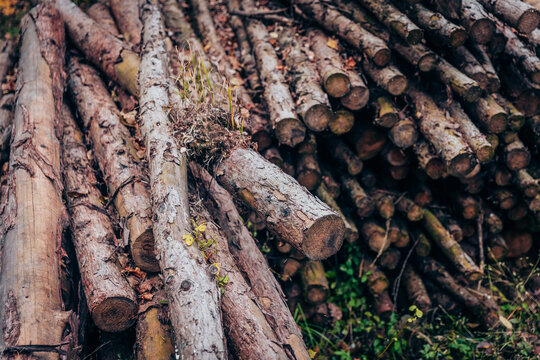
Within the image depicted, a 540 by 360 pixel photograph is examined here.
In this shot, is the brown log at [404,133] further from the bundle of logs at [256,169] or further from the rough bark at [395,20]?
the rough bark at [395,20]

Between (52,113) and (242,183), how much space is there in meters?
2.13

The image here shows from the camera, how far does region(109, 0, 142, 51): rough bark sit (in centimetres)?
466

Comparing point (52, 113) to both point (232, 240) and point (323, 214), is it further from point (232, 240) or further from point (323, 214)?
point (323, 214)

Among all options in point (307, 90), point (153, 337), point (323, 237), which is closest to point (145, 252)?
point (153, 337)

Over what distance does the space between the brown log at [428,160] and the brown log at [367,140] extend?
1.12ft

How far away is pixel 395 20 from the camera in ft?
11.8

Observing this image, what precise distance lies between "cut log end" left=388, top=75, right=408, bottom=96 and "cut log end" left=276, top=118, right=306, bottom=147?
36.1 inches

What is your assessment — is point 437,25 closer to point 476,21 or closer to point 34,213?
point 476,21

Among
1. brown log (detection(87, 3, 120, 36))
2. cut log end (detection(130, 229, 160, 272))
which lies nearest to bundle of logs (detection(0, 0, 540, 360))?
cut log end (detection(130, 229, 160, 272))

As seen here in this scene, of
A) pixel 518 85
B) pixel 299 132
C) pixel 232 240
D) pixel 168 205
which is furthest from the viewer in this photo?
pixel 518 85

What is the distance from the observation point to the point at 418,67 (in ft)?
11.8

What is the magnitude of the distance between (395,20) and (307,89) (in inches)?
42.2

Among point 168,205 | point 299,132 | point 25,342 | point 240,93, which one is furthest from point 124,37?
point 25,342

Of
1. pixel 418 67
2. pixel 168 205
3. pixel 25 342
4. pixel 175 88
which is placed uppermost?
pixel 418 67
